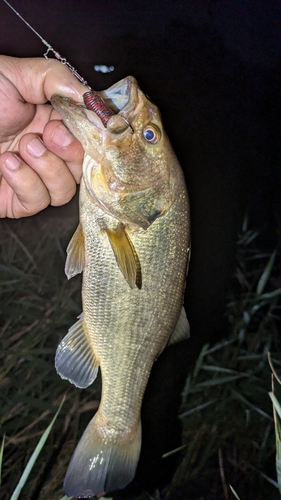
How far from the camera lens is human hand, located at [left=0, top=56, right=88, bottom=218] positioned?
1.38 meters

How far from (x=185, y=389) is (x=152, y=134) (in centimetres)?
197

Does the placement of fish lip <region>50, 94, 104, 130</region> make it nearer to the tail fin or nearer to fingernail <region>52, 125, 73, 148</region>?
fingernail <region>52, 125, 73, 148</region>

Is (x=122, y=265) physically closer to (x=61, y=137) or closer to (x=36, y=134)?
(x=61, y=137)

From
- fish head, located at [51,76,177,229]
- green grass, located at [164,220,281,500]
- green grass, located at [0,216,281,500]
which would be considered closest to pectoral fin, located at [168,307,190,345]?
fish head, located at [51,76,177,229]

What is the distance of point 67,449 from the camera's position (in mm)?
2357

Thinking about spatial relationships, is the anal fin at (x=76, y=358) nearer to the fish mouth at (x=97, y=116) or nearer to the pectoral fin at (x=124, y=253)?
the pectoral fin at (x=124, y=253)

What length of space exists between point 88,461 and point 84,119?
117 cm

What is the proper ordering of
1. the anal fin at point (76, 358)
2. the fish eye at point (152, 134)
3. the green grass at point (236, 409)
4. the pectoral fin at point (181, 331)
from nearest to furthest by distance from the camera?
the fish eye at point (152, 134), the anal fin at point (76, 358), the pectoral fin at point (181, 331), the green grass at point (236, 409)

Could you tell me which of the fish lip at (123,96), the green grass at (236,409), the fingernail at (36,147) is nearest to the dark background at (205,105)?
the green grass at (236,409)

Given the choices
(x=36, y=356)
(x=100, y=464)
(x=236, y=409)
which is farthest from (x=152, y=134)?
(x=236, y=409)

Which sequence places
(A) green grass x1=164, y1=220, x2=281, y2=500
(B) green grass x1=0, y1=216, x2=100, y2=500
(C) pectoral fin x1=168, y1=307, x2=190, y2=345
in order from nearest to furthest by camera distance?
(C) pectoral fin x1=168, y1=307, x2=190, y2=345 → (B) green grass x1=0, y1=216, x2=100, y2=500 → (A) green grass x1=164, y1=220, x2=281, y2=500

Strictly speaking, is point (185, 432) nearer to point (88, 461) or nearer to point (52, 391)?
point (52, 391)

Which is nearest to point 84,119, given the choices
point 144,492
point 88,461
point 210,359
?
point 88,461

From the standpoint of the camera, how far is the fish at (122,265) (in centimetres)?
114
